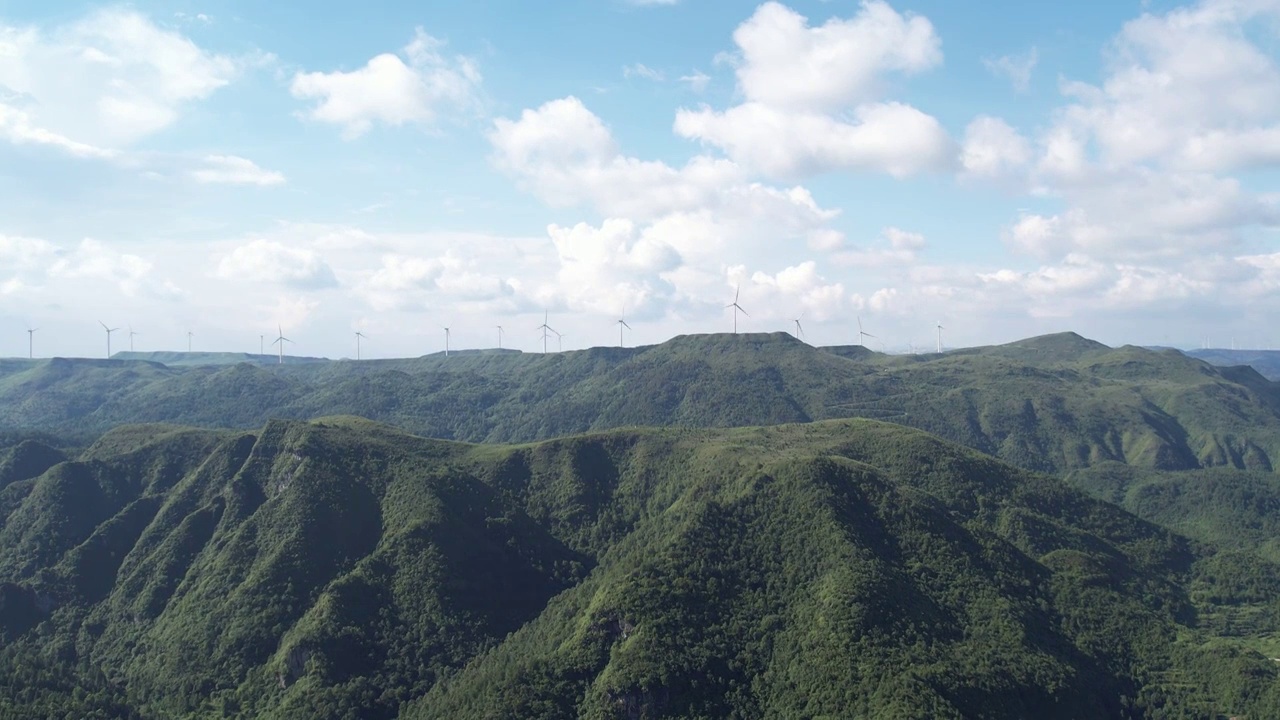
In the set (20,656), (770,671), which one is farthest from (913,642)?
(20,656)

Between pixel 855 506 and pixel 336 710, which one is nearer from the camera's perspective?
pixel 336 710

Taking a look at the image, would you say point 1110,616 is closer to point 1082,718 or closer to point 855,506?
point 1082,718

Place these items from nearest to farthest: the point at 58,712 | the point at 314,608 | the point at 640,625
Result: the point at 58,712 → the point at 640,625 → the point at 314,608

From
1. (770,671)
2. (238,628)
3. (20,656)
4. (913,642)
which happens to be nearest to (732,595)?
(770,671)

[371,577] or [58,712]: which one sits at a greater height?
[371,577]

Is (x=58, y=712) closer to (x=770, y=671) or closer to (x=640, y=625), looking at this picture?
(x=640, y=625)

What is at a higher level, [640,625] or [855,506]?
[855,506]

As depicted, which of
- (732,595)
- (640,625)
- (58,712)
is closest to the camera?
(58,712)

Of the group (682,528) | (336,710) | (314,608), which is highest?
(682,528)

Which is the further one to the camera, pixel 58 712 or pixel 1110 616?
pixel 1110 616
